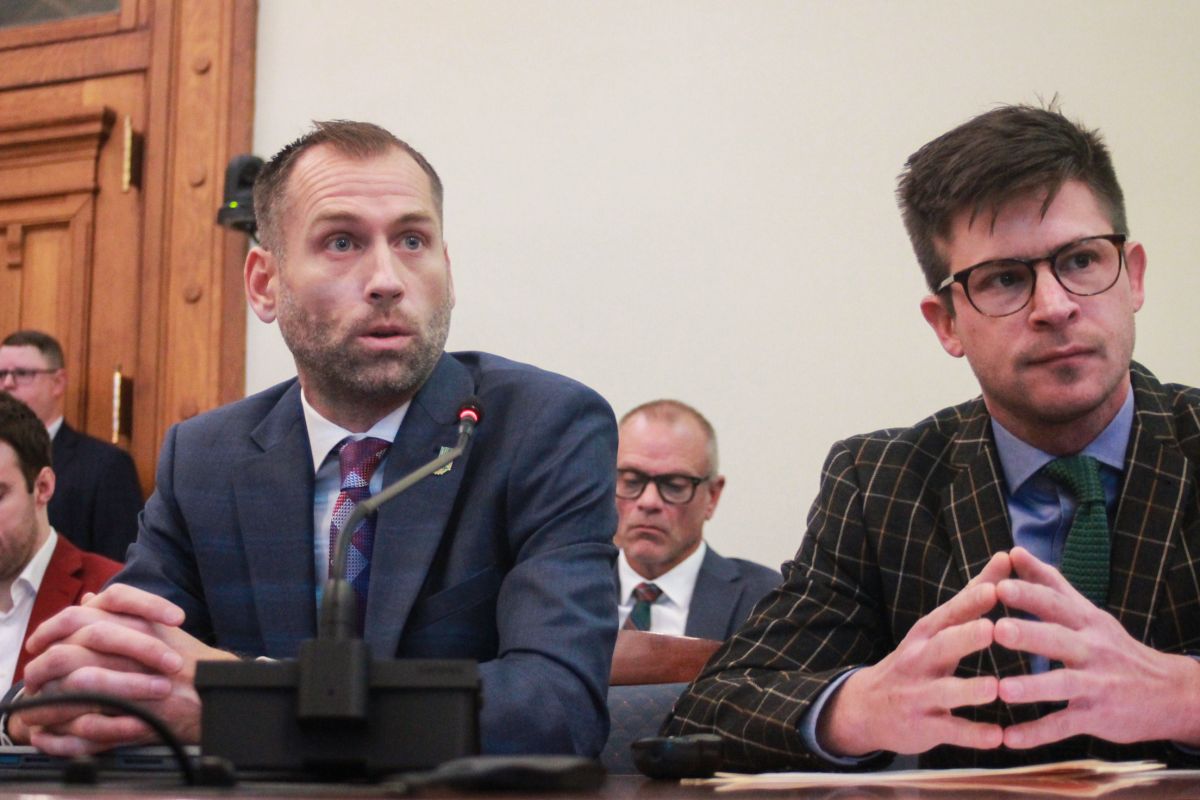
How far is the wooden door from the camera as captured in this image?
4.27m

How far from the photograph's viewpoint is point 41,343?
422 cm

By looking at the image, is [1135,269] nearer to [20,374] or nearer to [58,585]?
[58,585]

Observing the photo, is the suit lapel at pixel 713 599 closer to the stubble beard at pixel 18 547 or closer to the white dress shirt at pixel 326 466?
the stubble beard at pixel 18 547

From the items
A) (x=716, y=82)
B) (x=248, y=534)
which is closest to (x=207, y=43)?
(x=716, y=82)

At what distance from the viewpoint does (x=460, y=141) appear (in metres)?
4.19

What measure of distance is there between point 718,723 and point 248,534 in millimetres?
659

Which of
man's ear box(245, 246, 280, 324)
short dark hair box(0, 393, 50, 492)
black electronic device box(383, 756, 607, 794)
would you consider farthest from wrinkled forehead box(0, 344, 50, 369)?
black electronic device box(383, 756, 607, 794)

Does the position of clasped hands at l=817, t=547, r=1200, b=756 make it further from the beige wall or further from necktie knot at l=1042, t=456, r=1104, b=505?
the beige wall

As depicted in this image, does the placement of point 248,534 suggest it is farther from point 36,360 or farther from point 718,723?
point 36,360

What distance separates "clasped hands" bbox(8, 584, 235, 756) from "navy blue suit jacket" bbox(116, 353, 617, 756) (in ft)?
0.89

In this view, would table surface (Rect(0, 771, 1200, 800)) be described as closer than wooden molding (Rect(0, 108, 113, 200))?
Yes

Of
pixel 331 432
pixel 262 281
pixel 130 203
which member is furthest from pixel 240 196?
pixel 331 432

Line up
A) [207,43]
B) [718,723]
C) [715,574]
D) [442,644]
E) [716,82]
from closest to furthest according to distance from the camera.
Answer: [718,723]
[442,644]
[715,574]
[716,82]
[207,43]

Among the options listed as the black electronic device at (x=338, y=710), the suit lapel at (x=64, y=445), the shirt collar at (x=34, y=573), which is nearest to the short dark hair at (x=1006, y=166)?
the black electronic device at (x=338, y=710)
